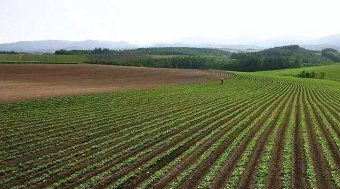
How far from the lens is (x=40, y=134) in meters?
23.7

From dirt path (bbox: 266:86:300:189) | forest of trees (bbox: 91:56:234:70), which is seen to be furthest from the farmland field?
forest of trees (bbox: 91:56:234:70)

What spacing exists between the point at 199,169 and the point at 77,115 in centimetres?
1590

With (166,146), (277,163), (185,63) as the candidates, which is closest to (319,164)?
(277,163)

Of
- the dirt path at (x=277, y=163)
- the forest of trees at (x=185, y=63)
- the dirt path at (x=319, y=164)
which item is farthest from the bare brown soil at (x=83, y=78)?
the forest of trees at (x=185, y=63)

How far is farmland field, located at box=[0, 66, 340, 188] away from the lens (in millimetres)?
16109

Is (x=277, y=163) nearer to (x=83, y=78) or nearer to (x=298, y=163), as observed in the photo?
(x=298, y=163)

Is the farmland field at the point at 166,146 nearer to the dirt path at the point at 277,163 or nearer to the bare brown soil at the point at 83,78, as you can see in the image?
the dirt path at the point at 277,163

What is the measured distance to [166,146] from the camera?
21.5 m

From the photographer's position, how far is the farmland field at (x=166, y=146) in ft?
52.9

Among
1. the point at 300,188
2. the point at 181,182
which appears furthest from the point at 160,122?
the point at 300,188

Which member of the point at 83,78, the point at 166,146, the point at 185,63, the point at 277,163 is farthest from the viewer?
the point at 185,63

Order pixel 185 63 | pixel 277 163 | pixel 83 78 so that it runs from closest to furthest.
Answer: pixel 277 163
pixel 83 78
pixel 185 63

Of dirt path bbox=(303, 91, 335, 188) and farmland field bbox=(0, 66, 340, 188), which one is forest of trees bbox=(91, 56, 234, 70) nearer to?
farmland field bbox=(0, 66, 340, 188)

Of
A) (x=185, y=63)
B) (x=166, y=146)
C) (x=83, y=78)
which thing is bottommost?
(x=166, y=146)
